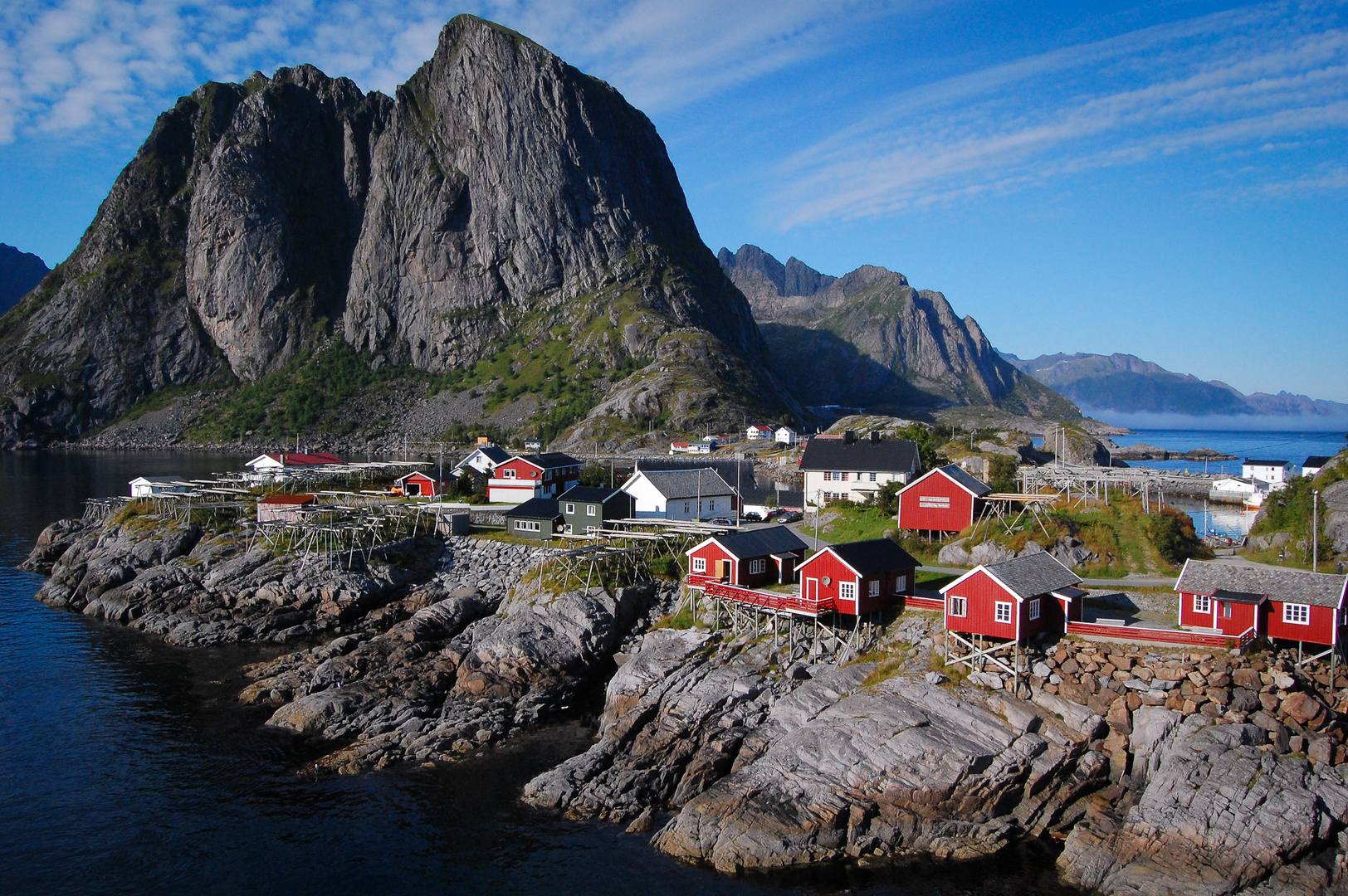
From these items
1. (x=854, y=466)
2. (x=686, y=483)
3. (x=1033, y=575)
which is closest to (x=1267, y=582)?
(x=1033, y=575)

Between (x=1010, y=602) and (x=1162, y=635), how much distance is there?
17.7ft

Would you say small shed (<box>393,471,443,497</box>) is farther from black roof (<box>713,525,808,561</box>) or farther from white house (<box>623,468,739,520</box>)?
black roof (<box>713,525,808,561</box>)

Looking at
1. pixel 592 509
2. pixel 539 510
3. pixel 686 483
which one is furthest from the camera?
pixel 686 483

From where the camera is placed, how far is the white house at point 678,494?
57531 millimetres

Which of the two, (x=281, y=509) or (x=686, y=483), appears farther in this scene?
(x=281, y=509)

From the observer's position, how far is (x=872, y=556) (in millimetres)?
35812

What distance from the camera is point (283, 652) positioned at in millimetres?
44219

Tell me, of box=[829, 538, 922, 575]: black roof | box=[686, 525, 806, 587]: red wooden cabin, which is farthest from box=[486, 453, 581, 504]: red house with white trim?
box=[829, 538, 922, 575]: black roof

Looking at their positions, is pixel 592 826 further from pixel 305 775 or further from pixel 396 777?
pixel 305 775

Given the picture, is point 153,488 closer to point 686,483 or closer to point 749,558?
point 686,483

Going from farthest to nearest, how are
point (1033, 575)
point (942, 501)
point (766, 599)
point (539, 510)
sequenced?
point (539, 510)
point (942, 501)
point (766, 599)
point (1033, 575)

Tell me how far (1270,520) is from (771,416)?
110575mm

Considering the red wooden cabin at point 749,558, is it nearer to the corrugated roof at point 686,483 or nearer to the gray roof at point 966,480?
the gray roof at point 966,480

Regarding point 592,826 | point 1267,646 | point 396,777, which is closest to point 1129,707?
point 1267,646
